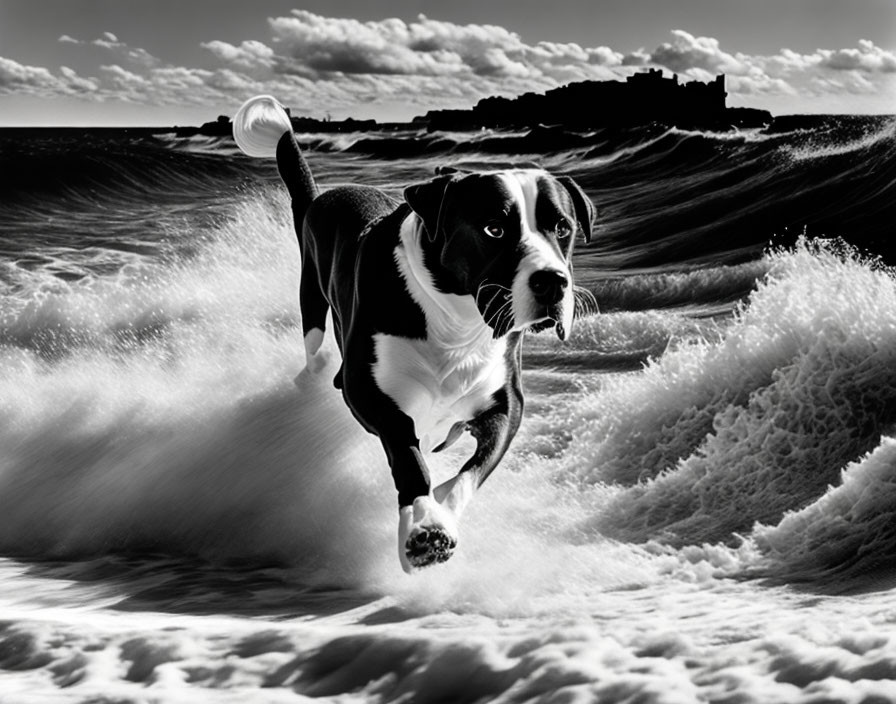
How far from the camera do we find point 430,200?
3727mm

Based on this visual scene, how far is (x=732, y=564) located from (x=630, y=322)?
525 cm

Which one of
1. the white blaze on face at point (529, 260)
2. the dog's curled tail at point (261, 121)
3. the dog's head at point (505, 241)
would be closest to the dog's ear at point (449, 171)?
the dog's head at point (505, 241)

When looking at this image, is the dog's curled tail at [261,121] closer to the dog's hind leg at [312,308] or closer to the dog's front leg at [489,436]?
the dog's hind leg at [312,308]

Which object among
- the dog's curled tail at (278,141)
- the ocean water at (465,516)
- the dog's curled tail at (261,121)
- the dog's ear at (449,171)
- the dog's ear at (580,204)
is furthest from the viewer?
the dog's curled tail at (261,121)

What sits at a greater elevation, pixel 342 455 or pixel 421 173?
pixel 421 173

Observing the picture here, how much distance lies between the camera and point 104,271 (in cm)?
1511

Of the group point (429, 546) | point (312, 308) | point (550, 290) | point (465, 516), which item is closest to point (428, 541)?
point (429, 546)

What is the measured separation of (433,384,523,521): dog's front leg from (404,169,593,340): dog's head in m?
0.54

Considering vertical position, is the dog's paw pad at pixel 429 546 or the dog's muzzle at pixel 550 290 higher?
the dog's muzzle at pixel 550 290

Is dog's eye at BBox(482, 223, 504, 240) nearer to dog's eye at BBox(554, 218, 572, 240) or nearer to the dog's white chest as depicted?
dog's eye at BBox(554, 218, 572, 240)

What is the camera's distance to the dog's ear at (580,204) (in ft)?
12.8

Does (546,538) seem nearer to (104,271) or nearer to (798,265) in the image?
(798,265)

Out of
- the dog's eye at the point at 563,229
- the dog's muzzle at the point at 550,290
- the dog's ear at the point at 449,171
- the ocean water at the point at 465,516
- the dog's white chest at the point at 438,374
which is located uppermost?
the dog's ear at the point at 449,171

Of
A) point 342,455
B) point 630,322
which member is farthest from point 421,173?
point 342,455
